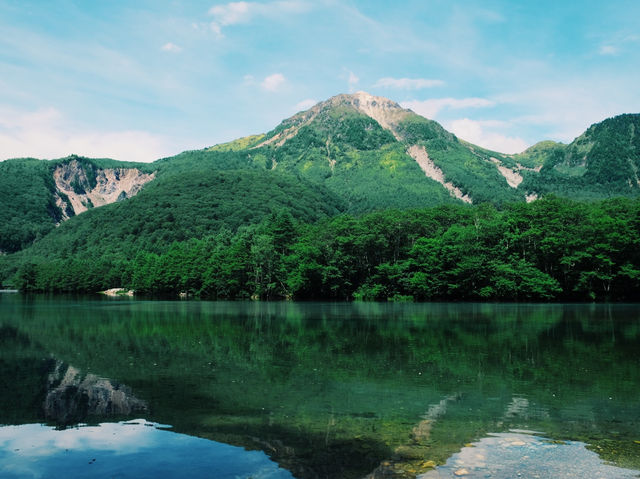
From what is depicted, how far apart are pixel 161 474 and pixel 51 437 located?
3.98m

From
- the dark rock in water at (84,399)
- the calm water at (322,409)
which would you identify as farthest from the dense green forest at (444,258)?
the dark rock in water at (84,399)

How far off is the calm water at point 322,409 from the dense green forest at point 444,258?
52.9m

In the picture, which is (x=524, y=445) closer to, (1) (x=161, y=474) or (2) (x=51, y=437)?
(1) (x=161, y=474)

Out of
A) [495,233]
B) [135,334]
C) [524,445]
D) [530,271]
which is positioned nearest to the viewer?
[524,445]

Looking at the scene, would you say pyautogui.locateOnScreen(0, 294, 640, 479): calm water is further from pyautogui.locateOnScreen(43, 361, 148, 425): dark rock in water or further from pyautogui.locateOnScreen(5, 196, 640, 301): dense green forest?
pyautogui.locateOnScreen(5, 196, 640, 301): dense green forest

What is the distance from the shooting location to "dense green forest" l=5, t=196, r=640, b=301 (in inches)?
3017

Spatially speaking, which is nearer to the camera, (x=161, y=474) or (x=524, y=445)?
(x=161, y=474)

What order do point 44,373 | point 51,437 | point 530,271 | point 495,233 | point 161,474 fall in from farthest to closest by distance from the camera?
point 495,233 < point 530,271 < point 44,373 < point 51,437 < point 161,474

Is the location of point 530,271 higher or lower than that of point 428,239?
lower

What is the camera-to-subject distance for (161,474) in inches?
377

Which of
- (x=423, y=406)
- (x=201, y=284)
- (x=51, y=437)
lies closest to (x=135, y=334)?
(x=51, y=437)

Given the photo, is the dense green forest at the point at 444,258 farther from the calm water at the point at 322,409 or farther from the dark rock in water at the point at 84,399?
the dark rock in water at the point at 84,399

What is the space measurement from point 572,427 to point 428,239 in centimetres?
7688

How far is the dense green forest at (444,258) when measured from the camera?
76625 millimetres
